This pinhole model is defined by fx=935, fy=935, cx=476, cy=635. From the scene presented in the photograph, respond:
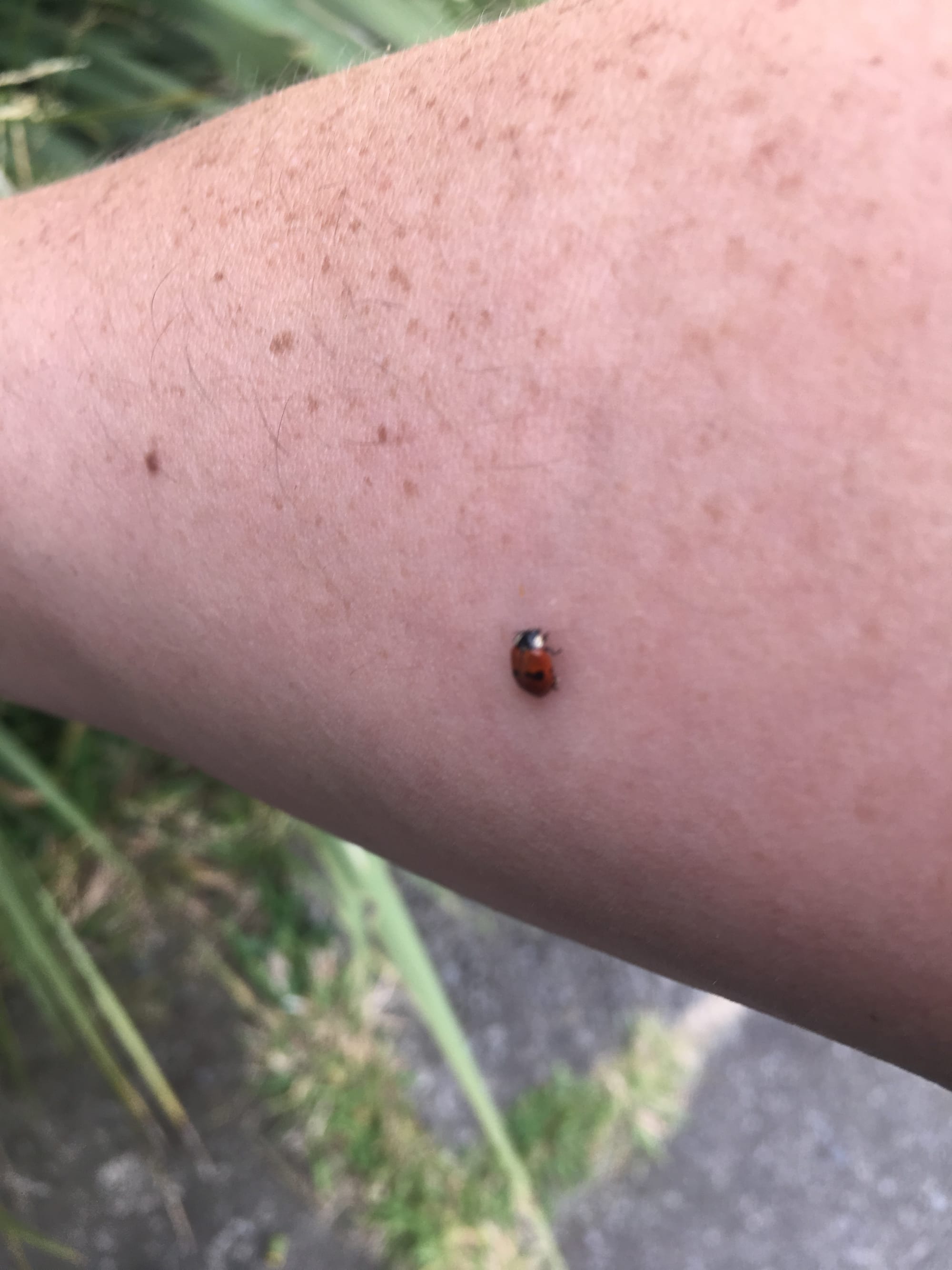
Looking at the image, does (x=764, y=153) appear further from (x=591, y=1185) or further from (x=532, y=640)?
(x=591, y=1185)

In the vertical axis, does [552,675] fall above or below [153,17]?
below

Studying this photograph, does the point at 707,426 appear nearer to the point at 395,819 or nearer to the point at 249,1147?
the point at 395,819

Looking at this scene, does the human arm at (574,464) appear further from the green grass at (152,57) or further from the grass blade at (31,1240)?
the grass blade at (31,1240)

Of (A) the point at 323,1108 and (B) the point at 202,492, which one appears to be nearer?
(B) the point at 202,492

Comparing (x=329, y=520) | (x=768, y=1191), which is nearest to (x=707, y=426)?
(x=329, y=520)

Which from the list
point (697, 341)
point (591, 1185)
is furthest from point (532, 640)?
point (591, 1185)

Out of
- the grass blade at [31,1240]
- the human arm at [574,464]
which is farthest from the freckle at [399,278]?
the grass blade at [31,1240]
